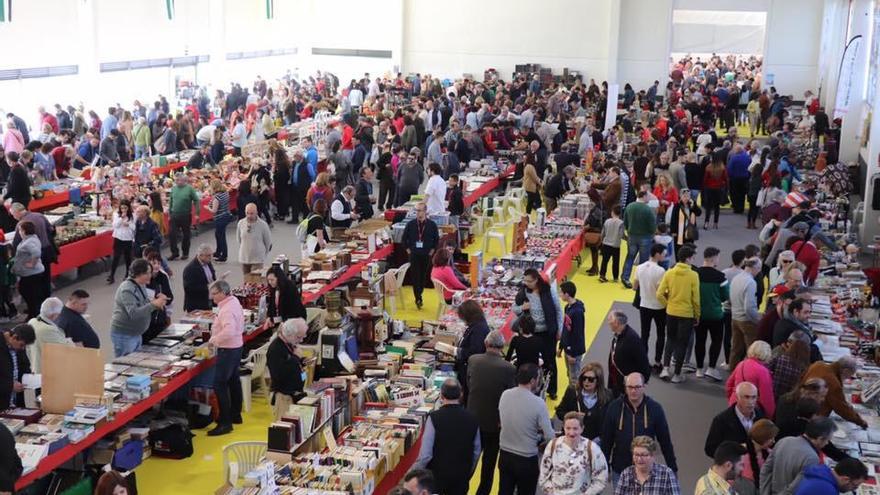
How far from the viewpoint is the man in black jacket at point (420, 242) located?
12.4 meters

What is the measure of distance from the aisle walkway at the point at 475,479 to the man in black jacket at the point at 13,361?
1.14 metres

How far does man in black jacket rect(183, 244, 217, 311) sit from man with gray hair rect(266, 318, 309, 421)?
6.60ft

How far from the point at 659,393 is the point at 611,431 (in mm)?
3536

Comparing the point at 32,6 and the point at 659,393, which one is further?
A: the point at 32,6

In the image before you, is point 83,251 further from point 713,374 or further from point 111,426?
point 713,374

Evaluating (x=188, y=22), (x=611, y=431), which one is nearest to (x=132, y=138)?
(x=188, y=22)

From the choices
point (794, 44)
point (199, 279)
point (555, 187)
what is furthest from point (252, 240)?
point (794, 44)

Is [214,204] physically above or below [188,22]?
below

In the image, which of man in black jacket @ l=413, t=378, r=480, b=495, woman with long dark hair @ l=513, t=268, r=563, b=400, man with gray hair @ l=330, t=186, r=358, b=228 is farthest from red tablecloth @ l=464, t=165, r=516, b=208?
man in black jacket @ l=413, t=378, r=480, b=495

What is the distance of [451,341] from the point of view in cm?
982

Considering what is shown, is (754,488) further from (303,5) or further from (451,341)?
(303,5)

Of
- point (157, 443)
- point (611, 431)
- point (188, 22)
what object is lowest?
point (157, 443)

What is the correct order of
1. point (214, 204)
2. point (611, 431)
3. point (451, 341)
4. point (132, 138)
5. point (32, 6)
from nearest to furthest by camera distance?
point (611, 431), point (451, 341), point (214, 204), point (132, 138), point (32, 6)

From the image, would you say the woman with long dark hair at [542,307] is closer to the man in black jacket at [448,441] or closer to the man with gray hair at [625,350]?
the man with gray hair at [625,350]
